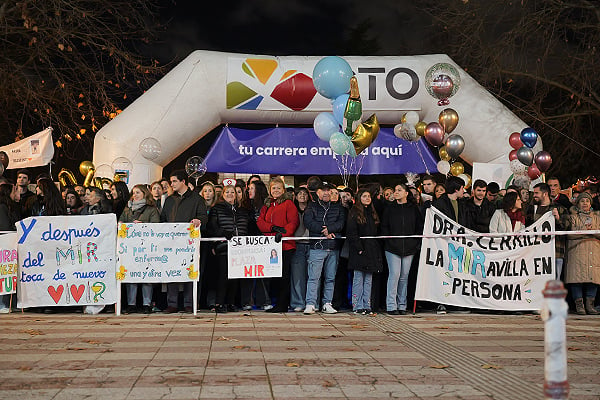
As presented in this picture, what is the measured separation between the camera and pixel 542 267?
36.0ft

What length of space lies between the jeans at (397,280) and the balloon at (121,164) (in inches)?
236

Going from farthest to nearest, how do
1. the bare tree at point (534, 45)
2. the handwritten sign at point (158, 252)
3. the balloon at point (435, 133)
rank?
1. the bare tree at point (534, 45)
2. the balloon at point (435, 133)
3. the handwritten sign at point (158, 252)

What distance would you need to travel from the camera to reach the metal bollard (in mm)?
4020

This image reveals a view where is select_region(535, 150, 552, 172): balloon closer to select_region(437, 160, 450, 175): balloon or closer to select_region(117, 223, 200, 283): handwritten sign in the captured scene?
select_region(437, 160, 450, 175): balloon

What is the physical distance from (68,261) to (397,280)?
4641mm

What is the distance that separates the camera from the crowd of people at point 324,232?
11.2 meters

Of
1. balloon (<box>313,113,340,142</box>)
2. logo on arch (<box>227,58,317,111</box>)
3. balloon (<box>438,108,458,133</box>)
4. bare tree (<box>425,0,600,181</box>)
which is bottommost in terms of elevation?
balloon (<box>313,113,340,142</box>)

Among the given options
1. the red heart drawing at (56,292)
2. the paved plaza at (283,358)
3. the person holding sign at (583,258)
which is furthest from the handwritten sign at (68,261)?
the person holding sign at (583,258)

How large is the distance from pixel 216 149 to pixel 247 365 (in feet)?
33.6

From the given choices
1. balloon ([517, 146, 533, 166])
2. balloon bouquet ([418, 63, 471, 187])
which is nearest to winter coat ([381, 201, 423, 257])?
balloon bouquet ([418, 63, 471, 187])

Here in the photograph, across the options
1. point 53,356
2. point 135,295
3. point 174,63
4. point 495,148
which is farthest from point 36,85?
point 53,356

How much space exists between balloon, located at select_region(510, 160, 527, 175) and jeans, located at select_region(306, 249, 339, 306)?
5058 mm

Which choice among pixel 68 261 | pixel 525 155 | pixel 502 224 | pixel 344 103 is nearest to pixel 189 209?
pixel 68 261

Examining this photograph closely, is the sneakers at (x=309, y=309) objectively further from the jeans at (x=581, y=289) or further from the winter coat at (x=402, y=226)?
the jeans at (x=581, y=289)
